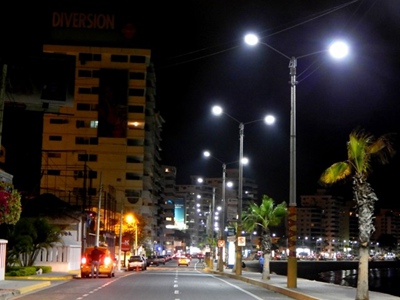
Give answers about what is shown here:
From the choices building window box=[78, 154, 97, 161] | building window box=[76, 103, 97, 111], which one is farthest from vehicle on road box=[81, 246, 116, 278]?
building window box=[76, 103, 97, 111]

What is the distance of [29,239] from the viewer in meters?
46.0

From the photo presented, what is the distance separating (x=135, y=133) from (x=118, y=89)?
8.34 metres

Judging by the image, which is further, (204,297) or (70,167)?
(70,167)

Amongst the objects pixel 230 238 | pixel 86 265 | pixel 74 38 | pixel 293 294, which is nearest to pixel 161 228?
pixel 74 38

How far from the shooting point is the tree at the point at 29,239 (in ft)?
149

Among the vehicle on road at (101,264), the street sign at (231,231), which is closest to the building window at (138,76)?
the street sign at (231,231)

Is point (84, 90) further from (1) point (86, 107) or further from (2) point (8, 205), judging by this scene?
(2) point (8, 205)

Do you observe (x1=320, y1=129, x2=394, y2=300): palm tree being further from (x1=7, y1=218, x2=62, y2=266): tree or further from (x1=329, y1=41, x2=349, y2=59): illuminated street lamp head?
(x1=7, y1=218, x2=62, y2=266): tree

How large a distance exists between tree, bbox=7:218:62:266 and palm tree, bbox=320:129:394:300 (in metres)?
28.9

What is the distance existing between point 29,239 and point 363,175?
97.2 ft

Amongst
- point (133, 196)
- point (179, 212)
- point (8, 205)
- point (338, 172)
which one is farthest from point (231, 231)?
point (179, 212)

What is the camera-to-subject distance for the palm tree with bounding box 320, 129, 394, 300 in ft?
70.4

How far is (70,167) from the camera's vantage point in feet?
384

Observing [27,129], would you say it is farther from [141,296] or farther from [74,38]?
[141,296]
